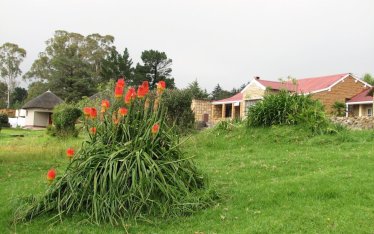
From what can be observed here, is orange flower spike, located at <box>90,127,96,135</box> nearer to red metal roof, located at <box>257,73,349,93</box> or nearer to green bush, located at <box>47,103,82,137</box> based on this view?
green bush, located at <box>47,103,82,137</box>

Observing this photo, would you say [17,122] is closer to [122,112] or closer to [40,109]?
[40,109]

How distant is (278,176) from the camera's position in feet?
22.7

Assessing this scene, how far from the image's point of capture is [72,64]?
187 feet

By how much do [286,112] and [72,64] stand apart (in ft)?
161

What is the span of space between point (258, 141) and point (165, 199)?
6402 mm

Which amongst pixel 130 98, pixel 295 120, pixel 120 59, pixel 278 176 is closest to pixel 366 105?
pixel 295 120

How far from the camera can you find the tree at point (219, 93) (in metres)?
57.7

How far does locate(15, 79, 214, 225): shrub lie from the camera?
5.18 metres

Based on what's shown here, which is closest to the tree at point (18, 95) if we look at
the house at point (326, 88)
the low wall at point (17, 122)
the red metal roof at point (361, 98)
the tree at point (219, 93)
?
the low wall at point (17, 122)

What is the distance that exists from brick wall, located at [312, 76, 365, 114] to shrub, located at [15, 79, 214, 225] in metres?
24.5

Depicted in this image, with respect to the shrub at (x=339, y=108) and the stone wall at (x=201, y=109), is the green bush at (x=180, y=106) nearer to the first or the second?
the shrub at (x=339, y=108)

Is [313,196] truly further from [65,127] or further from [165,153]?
[65,127]

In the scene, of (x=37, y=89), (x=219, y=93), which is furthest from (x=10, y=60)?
(x=219, y=93)

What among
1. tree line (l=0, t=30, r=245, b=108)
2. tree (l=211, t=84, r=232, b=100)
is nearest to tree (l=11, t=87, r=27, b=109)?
tree line (l=0, t=30, r=245, b=108)
